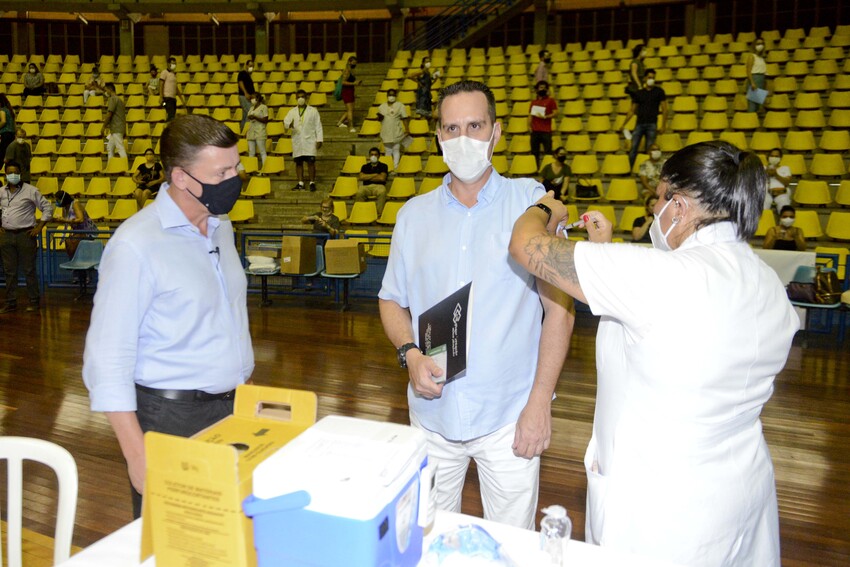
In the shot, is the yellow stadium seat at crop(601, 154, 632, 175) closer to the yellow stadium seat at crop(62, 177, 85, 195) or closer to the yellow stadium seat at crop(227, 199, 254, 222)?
the yellow stadium seat at crop(227, 199, 254, 222)

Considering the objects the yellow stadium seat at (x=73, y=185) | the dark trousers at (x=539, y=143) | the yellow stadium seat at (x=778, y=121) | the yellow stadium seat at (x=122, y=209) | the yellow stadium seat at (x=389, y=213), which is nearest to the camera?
the yellow stadium seat at (x=389, y=213)

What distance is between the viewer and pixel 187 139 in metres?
1.73

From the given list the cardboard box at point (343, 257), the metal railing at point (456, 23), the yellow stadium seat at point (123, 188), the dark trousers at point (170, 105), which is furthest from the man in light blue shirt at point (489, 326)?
the metal railing at point (456, 23)

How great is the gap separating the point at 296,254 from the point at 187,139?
6134 millimetres

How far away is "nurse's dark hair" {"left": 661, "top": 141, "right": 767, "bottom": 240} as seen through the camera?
1.39 metres

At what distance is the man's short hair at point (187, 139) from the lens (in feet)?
5.68

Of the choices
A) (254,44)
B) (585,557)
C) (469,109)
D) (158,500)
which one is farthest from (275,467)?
(254,44)

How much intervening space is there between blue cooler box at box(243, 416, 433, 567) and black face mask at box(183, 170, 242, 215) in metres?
0.92

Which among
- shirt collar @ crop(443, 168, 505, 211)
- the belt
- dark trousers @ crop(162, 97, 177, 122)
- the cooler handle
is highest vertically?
dark trousers @ crop(162, 97, 177, 122)

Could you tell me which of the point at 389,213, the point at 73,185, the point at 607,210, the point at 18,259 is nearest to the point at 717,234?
the point at 607,210

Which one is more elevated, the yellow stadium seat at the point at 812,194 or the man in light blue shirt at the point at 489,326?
the yellow stadium seat at the point at 812,194

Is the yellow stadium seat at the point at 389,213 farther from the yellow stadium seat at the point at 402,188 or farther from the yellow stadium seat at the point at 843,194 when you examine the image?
the yellow stadium seat at the point at 843,194

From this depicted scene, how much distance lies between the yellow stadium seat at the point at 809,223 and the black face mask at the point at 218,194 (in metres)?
7.90

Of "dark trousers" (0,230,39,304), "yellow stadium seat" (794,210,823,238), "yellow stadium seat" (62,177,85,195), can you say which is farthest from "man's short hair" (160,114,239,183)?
"yellow stadium seat" (62,177,85,195)
